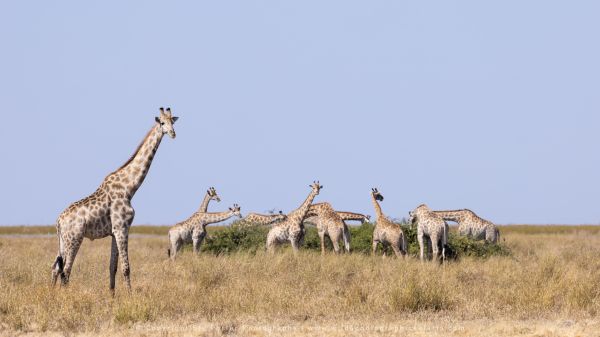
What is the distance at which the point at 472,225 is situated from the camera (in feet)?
82.4

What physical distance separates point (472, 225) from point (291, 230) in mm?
5464

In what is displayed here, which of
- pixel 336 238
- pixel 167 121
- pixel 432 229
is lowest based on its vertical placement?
pixel 336 238

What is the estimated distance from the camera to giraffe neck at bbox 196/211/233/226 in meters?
24.9

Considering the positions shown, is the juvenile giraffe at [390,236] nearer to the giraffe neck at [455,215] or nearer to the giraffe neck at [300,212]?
the giraffe neck at [300,212]

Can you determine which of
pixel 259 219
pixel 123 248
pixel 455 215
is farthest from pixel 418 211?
pixel 123 248

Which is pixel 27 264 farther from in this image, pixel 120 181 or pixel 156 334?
pixel 156 334

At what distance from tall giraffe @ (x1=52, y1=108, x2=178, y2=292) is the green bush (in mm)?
9190

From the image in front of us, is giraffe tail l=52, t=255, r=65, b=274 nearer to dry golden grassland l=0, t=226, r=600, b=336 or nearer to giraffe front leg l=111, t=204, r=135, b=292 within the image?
dry golden grassland l=0, t=226, r=600, b=336

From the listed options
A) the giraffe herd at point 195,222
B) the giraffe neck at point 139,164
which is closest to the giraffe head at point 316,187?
the giraffe herd at point 195,222

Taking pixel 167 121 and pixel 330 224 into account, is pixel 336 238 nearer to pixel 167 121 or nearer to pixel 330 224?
pixel 330 224

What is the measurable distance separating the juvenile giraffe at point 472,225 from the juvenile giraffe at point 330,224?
3408mm

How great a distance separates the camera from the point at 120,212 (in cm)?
1394

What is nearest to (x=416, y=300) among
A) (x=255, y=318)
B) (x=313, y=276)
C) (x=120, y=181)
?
(x=255, y=318)

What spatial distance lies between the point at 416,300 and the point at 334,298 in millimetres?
1342
